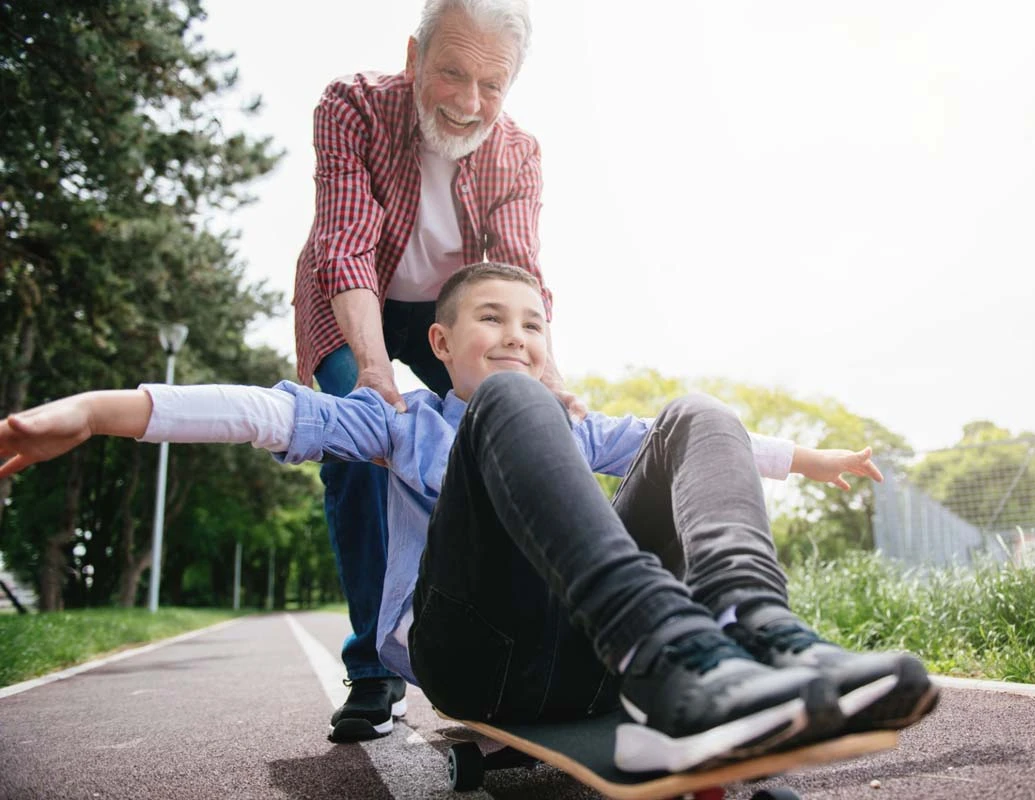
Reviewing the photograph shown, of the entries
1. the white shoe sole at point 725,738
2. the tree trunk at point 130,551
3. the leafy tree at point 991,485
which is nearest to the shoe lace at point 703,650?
the white shoe sole at point 725,738

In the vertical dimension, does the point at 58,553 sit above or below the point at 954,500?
below

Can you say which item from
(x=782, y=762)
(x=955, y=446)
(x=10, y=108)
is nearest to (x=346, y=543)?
A: (x=782, y=762)

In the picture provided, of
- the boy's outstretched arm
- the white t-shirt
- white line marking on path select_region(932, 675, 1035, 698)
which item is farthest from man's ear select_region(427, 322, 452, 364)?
white line marking on path select_region(932, 675, 1035, 698)

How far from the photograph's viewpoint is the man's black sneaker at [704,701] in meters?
1.16

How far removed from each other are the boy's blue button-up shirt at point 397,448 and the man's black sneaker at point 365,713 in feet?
2.61

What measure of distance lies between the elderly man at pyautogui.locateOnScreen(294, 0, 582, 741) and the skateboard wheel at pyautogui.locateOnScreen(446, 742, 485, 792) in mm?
958

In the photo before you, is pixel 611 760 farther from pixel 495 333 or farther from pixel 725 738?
pixel 495 333

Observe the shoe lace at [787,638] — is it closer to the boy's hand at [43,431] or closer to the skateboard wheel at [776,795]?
the skateboard wheel at [776,795]

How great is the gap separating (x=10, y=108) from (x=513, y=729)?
34.8 ft

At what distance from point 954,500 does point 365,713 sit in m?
11.4

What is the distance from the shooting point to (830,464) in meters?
2.29

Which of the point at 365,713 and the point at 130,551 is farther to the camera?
the point at 130,551

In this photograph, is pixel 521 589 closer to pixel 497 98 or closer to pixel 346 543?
pixel 346 543

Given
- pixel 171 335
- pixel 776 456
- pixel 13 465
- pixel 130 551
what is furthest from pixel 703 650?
pixel 130 551
